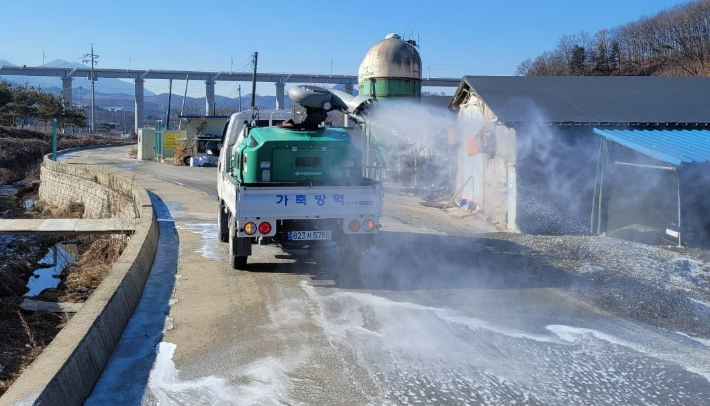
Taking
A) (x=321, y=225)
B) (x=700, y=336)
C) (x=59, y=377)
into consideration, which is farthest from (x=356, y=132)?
(x=59, y=377)

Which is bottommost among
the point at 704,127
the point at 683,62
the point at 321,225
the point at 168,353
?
the point at 168,353

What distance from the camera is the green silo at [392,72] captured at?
3228 centimetres

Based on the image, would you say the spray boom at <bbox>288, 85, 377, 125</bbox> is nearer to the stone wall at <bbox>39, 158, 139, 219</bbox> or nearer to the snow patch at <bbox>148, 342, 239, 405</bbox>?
the snow patch at <bbox>148, 342, 239, 405</bbox>

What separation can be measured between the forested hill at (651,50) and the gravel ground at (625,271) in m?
53.7

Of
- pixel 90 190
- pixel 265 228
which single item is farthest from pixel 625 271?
pixel 90 190

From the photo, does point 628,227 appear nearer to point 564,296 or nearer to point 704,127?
point 704,127

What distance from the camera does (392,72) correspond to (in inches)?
1268

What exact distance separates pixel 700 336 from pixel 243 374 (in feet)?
16.7

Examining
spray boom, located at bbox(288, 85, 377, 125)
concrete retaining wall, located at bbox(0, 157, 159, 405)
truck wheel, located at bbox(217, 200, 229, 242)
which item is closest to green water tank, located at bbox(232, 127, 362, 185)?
spray boom, located at bbox(288, 85, 377, 125)

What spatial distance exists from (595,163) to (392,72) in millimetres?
16267

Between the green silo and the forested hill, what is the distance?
39125 millimetres

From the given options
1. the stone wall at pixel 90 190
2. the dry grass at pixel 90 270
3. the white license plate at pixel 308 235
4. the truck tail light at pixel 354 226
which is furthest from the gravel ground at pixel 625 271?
the stone wall at pixel 90 190

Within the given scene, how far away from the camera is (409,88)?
3253 centimetres

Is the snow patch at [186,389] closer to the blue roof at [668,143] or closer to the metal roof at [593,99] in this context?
the blue roof at [668,143]
